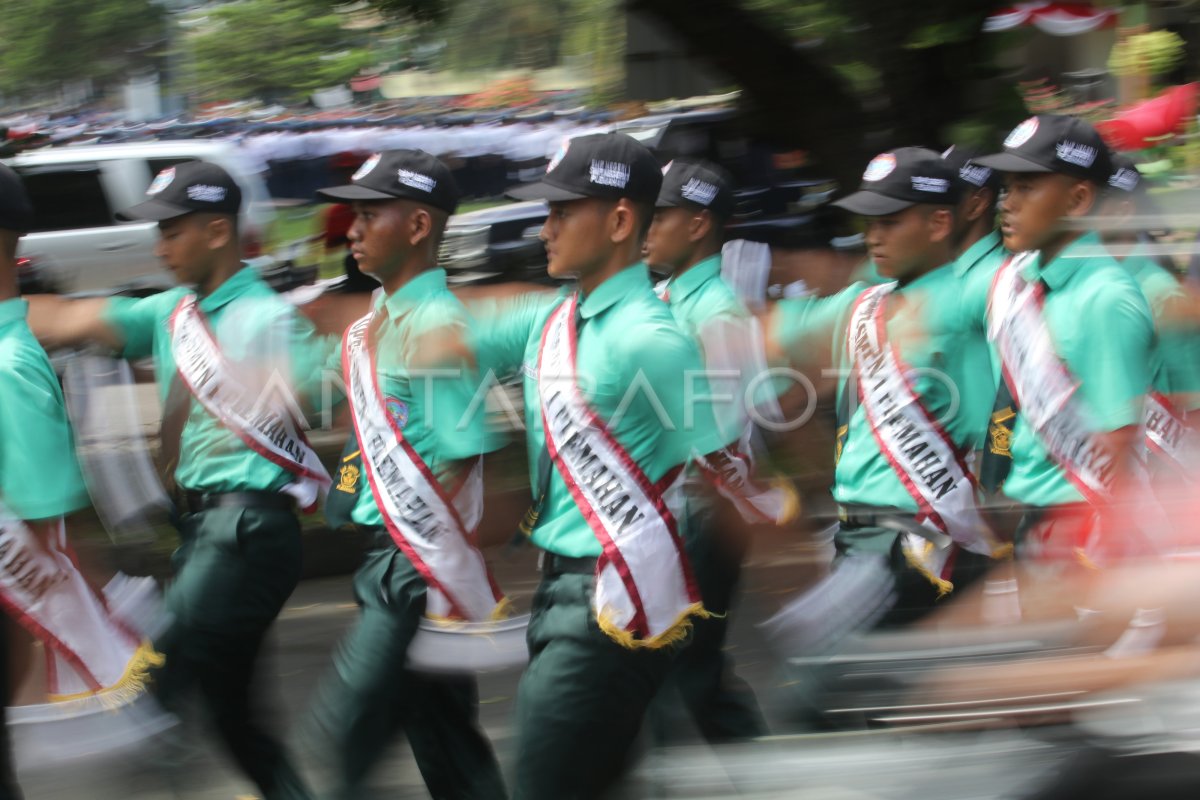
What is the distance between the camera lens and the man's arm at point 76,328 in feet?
14.3

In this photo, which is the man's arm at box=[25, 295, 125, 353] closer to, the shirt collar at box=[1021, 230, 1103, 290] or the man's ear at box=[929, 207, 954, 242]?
the man's ear at box=[929, 207, 954, 242]

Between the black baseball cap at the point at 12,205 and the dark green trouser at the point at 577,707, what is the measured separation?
1675 millimetres

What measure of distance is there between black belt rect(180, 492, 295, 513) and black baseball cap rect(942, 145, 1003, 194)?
90.5 inches

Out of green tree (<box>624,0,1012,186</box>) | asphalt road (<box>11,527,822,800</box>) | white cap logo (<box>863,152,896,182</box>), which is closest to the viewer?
white cap logo (<box>863,152,896,182</box>)

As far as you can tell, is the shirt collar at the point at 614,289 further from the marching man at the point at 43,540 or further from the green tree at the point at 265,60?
the green tree at the point at 265,60

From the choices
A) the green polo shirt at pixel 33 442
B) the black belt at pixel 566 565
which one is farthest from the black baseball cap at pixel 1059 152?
the green polo shirt at pixel 33 442

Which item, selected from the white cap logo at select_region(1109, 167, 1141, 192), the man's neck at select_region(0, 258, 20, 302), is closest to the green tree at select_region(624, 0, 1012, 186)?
the white cap logo at select_region(1109, 167, 1141, 192)

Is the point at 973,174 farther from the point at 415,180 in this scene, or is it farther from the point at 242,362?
the point at 242,362

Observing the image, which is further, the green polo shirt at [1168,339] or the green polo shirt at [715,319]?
the green polo shirt at [1168,339]

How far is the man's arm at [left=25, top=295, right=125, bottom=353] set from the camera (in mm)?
4367

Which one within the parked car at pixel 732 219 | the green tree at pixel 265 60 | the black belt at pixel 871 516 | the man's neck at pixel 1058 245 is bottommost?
the green tree at pixel 265 60

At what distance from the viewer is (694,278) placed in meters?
4.71

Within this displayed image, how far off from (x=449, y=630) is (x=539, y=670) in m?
0.46

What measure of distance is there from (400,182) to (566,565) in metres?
1.14
